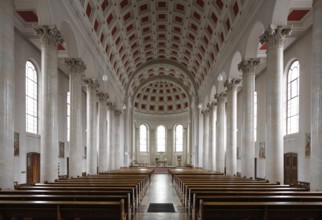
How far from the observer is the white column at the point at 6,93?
10289 millimetres

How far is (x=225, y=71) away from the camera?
2622 cm

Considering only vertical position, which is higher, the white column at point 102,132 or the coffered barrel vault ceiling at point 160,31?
the coffered barrel vault ceiling at point 160,31

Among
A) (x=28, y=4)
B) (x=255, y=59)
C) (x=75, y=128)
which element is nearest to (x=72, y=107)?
(x=75, y=128)

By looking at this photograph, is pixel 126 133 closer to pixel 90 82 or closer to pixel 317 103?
pixel 90 82

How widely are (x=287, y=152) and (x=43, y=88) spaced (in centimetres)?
1690

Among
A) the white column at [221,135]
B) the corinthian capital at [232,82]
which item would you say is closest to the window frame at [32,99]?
the corinthian capital at [232,82]

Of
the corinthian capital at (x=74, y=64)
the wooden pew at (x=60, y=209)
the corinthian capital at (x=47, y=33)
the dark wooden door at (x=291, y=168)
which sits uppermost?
the corinthian capital at (x=47, y=33)

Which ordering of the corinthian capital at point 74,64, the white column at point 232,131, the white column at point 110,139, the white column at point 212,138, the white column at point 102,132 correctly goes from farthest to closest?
the white column at point 110,139, the white column at point 212,138, the white column at point 102,132, the white column at point 232,131, the corinthian capital at point 74,64

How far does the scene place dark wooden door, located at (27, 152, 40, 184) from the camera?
21469 millimetres

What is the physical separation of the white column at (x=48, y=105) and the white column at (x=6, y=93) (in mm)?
4246

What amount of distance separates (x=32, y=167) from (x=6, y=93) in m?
12.8

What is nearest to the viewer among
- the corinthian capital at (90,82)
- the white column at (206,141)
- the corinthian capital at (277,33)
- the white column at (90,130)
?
the corinthian capital at (277,33)

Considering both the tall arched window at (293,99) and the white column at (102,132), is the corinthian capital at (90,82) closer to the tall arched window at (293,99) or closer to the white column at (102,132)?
the white column at (102,132)

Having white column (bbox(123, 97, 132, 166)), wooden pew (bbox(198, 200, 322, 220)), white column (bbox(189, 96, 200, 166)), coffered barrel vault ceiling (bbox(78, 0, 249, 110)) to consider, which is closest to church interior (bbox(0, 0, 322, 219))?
wooden pew (bbox(198, 200, 322, 220))
